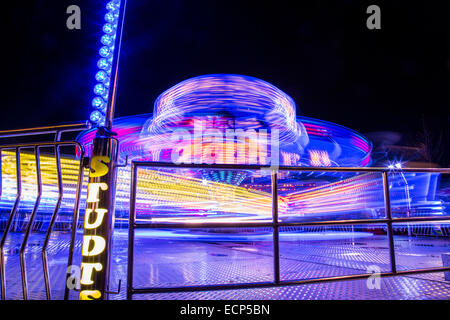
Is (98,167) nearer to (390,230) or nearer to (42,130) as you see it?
(42,130)

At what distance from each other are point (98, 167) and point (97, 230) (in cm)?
54

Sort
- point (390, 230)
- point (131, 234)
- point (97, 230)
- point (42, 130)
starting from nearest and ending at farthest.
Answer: point (97, 230)
point (131, 234)
point (42, 130)
point (390, 230)

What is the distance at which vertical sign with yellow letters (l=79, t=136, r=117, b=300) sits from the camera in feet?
7.50

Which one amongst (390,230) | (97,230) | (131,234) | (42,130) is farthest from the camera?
(390,230)

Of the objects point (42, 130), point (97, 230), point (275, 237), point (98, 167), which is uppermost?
point (42, 130)

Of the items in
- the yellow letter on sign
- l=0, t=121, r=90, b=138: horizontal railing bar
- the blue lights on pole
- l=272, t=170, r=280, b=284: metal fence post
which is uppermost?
the blue lights on pole

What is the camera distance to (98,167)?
7.95 feet

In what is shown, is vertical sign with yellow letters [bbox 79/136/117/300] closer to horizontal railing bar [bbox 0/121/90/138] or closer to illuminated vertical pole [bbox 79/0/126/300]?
illuminated vertical pole [bbox 79/0/126/300]

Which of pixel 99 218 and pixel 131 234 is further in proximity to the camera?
Result: pixel 131 234

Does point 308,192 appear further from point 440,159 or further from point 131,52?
point 131,52

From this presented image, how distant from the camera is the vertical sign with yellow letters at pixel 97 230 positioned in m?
2.29

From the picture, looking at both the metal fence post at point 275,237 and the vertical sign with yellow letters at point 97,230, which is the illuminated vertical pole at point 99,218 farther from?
the metal fence post at point 275,237

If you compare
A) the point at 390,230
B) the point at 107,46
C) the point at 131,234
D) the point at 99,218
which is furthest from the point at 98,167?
the point at 390,230

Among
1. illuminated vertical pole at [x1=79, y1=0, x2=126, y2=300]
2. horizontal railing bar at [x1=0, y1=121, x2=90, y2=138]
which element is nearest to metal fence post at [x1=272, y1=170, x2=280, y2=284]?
illuminated vertical pole at [x1=79, y1=0, x2=126, y2=300]
